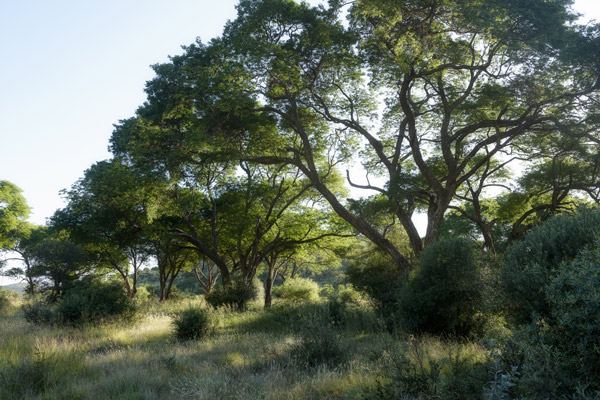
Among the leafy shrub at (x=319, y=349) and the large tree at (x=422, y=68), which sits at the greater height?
the large tree at (x=422, y=68)

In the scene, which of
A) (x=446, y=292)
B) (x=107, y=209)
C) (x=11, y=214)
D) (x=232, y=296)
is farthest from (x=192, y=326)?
(x=11, y=214)

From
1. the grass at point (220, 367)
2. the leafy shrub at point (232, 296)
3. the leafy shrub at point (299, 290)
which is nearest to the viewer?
the grass at point (220, 367)

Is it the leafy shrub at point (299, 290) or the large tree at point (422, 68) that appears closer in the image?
the large tree at point (422, 68)

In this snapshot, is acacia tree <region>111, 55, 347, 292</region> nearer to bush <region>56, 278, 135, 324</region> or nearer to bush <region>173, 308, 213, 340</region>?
bush <region>56, 278, 135, 324</region>

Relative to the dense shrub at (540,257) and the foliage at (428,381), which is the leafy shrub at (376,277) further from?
the foliage at (428,381)

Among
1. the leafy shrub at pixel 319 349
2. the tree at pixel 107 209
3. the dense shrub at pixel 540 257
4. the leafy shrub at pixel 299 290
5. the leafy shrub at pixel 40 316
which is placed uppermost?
the tree at pixel 107 209

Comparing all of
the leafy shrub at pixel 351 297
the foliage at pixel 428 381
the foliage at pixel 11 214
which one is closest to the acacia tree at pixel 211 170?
the leafy shrub at pixel 351 297

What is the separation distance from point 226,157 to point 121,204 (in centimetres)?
865

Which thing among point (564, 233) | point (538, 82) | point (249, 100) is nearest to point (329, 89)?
point (249, 100)

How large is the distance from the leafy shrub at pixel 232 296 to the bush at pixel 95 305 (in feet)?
16.0

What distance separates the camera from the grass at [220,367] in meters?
5.13

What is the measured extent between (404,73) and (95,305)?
47.4 feet

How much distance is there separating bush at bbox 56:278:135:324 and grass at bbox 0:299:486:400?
2.39 meters

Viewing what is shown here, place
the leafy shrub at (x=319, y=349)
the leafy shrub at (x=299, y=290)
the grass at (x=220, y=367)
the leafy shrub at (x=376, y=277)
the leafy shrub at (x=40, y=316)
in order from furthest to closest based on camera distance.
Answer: the leafy shrub at (x=299, y=290) < the leafy shrub at (x=376, y=277) < the leafy shrub at (x=40, y=316) < the leafy shrub at (x=319, y=349) < the grass at (x=220, y=367)
